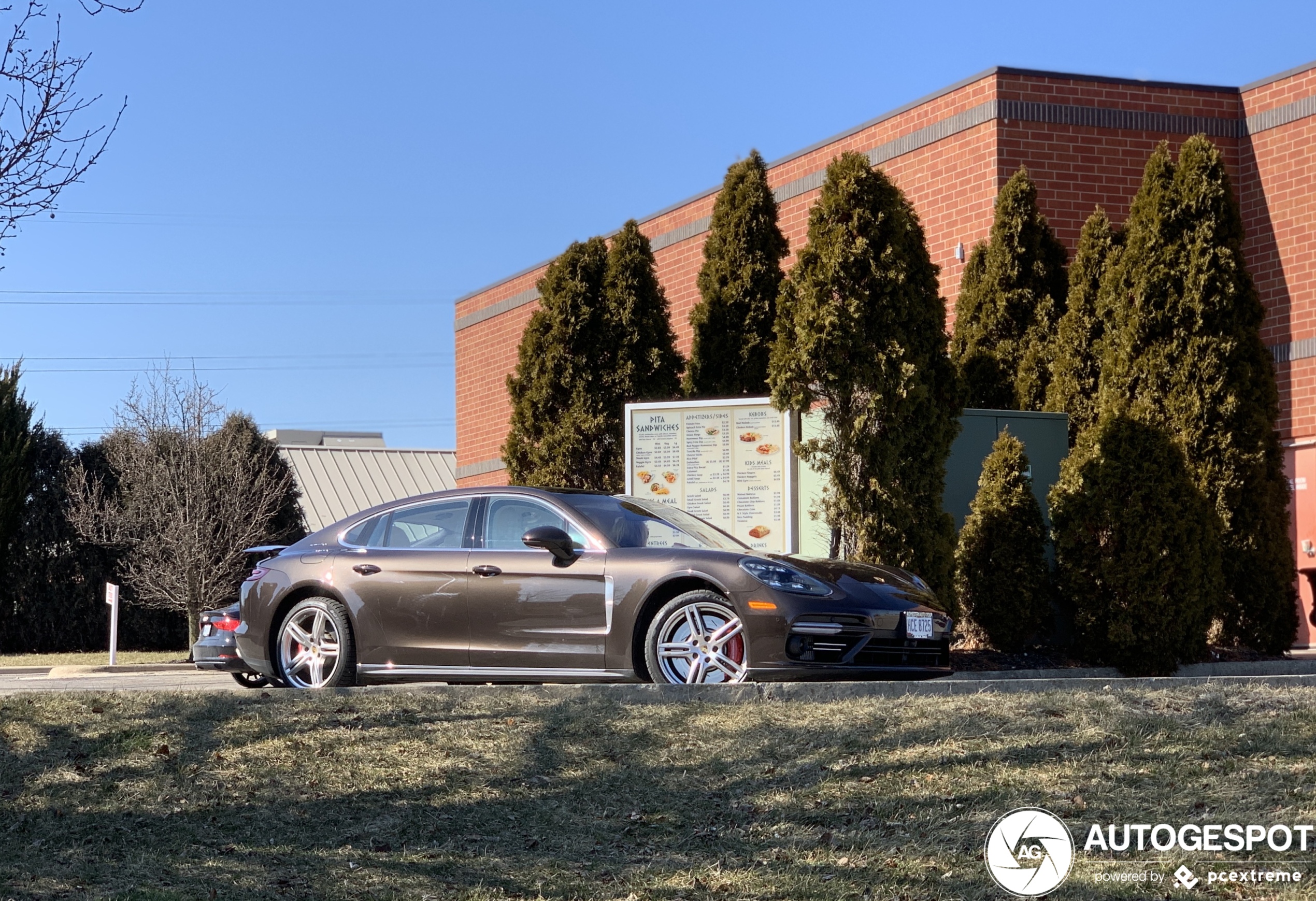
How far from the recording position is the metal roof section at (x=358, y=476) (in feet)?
134

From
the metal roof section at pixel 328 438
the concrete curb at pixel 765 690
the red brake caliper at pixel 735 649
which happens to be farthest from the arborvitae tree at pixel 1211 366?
the metal roof section at pixel 328 438

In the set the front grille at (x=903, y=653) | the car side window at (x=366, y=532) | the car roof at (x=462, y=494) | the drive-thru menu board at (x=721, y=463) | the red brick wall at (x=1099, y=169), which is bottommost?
the front grille at (x=903, y=653)

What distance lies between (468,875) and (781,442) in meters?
8.39

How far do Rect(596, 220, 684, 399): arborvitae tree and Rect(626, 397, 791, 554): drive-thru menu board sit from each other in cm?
360

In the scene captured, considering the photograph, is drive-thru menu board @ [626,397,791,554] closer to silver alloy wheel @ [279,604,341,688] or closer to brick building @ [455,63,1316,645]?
brick building @ [455,63,1316,645]

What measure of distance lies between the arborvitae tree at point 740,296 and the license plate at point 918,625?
29.2 ft

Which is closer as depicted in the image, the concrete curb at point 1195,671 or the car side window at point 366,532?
the car side window at point 366,532

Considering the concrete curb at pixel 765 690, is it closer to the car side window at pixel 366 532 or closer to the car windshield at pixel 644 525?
the car windshield at pixel 644 525

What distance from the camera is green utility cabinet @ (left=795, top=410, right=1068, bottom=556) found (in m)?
14.3

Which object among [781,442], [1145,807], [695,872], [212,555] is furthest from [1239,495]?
[212,555]

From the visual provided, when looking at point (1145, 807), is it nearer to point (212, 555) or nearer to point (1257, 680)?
point (1257, 680)

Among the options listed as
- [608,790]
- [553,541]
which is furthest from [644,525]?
[608,790]

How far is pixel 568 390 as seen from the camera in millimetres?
18406

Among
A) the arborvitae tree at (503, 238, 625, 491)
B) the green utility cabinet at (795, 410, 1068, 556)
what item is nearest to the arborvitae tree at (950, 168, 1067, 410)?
the green utility cabinet at (795, 410, 1068, 556)
